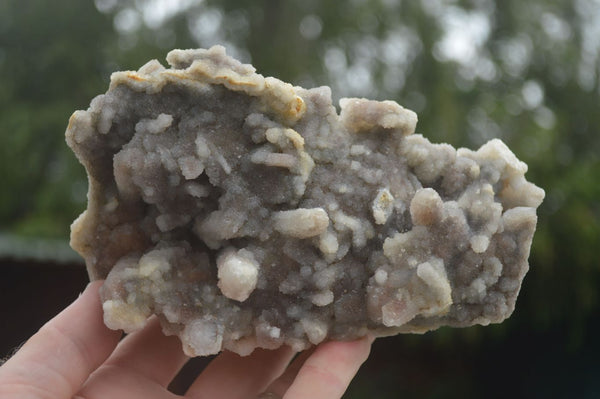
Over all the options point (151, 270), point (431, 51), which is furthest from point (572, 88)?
point (151, 270)

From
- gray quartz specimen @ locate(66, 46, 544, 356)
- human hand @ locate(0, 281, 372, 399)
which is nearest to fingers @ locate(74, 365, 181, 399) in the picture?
human hand @ locate(0, 281, 372, 399)

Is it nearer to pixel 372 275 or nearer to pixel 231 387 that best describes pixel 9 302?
pixel 231 387

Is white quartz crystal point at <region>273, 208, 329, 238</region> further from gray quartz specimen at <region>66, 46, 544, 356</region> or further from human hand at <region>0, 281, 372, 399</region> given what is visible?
human hand at <region>0, 281, 372, 399</region>

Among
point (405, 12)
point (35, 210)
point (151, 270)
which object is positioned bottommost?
point (35, 210)

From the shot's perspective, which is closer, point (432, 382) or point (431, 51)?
point (432, 382)

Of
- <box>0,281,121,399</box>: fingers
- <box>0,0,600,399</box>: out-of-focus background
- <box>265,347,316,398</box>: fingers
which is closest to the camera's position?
<box>0,281,121,399</box>: fingers

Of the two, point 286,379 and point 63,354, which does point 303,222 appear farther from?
point 63,354
